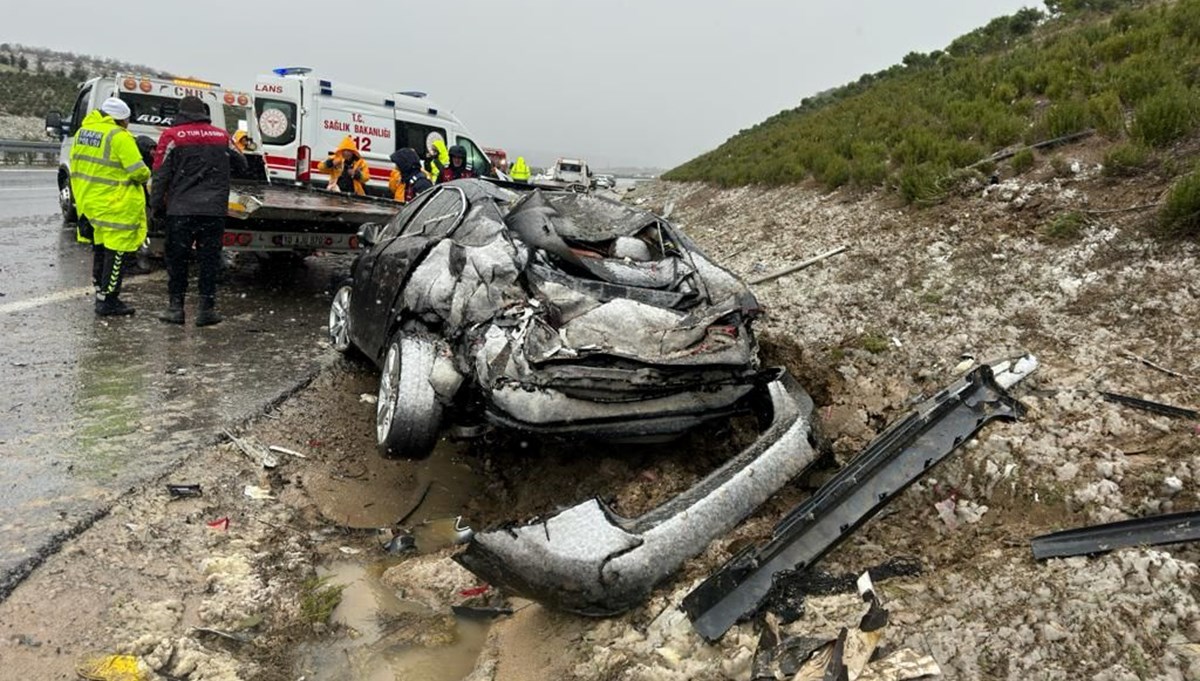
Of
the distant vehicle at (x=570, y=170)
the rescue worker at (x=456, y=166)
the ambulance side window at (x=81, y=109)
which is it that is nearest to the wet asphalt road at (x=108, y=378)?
the ambulance side window at (x=81, y=109)

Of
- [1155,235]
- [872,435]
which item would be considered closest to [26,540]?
[872,435]

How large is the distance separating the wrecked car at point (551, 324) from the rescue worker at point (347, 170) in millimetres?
6120

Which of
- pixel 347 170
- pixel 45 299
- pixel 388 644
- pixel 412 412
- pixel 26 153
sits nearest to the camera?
pixel 388 644

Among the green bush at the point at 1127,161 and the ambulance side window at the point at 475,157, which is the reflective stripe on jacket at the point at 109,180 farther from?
the green bush at the point at 1127,161

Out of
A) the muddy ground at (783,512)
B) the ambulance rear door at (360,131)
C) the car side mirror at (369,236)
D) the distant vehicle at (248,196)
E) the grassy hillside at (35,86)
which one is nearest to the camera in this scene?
the muddy ground at (783,512)

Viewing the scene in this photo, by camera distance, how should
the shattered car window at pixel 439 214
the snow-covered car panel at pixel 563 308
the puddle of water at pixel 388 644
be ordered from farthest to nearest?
the shattered car window at pixel 439 214 → the snow-covered car panel at pixel 563 308 → the puddle of water at pixel 388 644

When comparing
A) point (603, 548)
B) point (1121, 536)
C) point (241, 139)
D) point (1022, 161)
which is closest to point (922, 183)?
point (1022, 161)

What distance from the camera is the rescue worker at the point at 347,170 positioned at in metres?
10.9

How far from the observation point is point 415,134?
42.5 ft

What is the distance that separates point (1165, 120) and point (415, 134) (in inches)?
410

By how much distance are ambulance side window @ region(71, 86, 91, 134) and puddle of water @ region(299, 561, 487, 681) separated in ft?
33.2

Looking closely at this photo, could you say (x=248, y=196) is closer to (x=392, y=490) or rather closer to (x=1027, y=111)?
(x=392, y=490)

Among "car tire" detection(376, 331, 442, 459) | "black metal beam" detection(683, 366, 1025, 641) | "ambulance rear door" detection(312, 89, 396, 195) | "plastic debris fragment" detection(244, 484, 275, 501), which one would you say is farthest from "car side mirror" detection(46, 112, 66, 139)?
"black metal beam" detection(683, 366, 1025, 641)

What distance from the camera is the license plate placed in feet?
25.0
